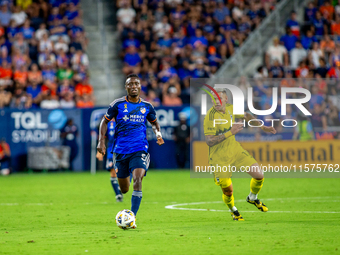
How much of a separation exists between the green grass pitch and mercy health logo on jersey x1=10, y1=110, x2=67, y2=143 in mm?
5581

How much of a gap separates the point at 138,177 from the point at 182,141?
14849 mm

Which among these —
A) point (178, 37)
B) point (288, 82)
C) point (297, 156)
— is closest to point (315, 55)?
point (288, 82)

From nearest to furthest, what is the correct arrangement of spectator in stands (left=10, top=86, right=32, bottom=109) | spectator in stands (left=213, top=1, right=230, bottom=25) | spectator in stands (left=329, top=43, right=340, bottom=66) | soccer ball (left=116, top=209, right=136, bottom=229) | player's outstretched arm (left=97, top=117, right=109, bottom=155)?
soccer ball (left=116, top=209, right=136, bottom=229)
player's outstretched arm (left=97, top=117, right=109, bottom=155)
spectator in stands (left=10, top=86, right=32, bottom=109)
spectator in stands (left=329, top=43, right=340, bottom=66)
spectator in stands (left=213, top=1, right=230, bottom=25)

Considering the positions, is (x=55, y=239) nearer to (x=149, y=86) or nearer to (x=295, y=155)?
(x=295, y=155)

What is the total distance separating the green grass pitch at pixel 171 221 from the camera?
7.25 meters

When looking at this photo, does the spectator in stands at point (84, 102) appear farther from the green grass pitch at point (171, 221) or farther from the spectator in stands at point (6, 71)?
the green grass pitch at point (171, 221)

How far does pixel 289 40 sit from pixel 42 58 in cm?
1107

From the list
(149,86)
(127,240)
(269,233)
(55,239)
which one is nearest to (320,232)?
(269,233)

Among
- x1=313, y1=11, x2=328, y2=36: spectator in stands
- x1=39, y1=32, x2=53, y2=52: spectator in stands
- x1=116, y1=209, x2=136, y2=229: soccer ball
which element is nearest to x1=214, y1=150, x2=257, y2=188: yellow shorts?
x1=116, y1=209, x2=136, y2=229: soccer ball

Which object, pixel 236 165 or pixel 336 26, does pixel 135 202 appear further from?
pixel 336 26

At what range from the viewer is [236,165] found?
34.7ft

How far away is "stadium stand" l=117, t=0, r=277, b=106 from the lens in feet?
82.8

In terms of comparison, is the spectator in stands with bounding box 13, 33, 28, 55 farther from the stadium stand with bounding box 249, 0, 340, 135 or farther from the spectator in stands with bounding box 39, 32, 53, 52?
the stadium stand with bounding box 249, 0, 340, 135

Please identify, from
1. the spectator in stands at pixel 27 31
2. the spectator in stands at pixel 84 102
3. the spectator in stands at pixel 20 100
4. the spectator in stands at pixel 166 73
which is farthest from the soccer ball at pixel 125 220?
the spectator in stands at pixel 27 31
